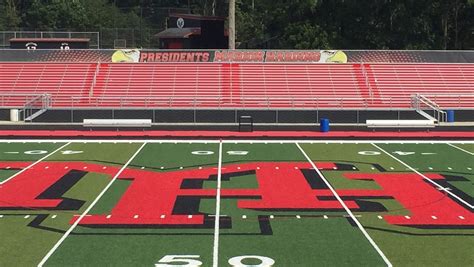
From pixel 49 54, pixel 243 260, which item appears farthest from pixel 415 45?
pixel 243 260

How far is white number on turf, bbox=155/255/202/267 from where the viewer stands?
10.9m

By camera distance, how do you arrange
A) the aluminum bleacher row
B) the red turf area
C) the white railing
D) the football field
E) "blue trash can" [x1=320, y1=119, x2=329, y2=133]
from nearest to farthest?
the football field, the red turf area, "blue trash can" [x1=320, y1=119, x2=329, y2=133], the white railing, the aluminum bleacher row

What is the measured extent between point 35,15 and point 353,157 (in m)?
76.3

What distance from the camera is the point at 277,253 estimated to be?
11.6 m

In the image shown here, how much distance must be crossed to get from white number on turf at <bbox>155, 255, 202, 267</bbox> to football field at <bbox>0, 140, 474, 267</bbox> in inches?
1.4

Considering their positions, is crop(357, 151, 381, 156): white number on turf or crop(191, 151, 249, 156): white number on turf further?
crop(357, 151, 381, 156): white number on turf

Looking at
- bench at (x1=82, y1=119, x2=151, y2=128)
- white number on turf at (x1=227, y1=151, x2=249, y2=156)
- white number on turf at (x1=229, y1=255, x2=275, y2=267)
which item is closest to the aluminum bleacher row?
bench at (x1=82, y1=119, x2=151, y2=128)

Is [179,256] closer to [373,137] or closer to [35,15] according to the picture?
[373,137]

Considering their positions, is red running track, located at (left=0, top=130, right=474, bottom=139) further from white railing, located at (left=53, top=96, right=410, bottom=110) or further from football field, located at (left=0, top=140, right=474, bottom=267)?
white railing, located at (left=53, top=96, right=410, bottom=110)

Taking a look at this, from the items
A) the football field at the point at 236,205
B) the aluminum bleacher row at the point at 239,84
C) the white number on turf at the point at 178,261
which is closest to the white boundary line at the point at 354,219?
the football field at the point at 236,205

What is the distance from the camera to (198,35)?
Result: 53094 millimetres

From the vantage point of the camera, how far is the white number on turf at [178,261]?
10.9m

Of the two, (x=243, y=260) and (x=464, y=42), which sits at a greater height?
(x=464, y=42)

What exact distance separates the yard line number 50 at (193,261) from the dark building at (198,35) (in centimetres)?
4193
